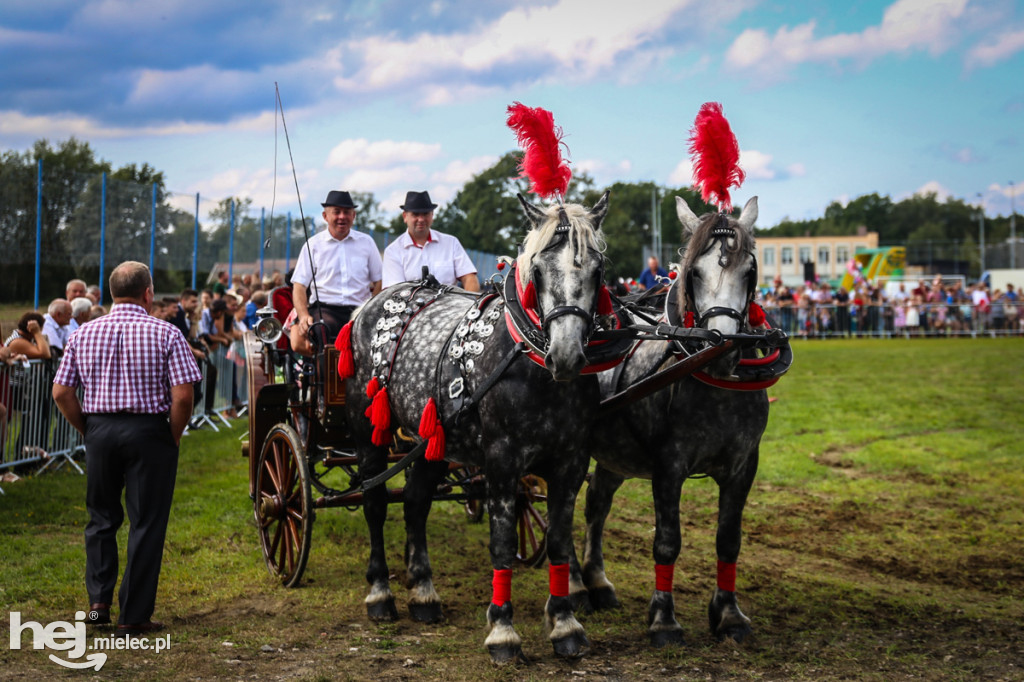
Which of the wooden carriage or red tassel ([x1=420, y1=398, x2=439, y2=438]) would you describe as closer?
red tassel ([x1=420, y1=398, x2=439, y2=438])

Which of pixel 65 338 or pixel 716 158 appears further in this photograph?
pixel 65 338

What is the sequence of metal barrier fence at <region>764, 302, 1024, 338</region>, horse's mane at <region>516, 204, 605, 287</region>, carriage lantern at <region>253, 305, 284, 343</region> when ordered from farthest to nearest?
metal barrier fence at <region>764, 302, 1024, 338</region> → carriage lantern at <region>253, 305, 284, 343</region> → horse's mane at <region>516, 204, 605, 287</region>

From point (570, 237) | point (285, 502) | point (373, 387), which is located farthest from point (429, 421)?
point (285, 502)

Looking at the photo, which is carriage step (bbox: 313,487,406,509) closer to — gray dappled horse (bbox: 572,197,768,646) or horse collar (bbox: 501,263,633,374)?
gray dappled horse (bbox: 572,197,768,646)

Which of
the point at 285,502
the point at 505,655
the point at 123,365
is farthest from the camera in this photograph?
the point at 285,502

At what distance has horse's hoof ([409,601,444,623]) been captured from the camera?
5617 millimetres

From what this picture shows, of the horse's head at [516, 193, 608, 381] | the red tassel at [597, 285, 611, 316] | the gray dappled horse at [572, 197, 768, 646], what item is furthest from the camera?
the red tassel at [597, 285, 611, 316]

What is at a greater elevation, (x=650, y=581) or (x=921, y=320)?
(x=921, y=320)

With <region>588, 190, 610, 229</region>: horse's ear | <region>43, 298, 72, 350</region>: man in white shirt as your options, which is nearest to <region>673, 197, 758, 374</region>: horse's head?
<region>588, 190, 610, 229</region>: horse's ear

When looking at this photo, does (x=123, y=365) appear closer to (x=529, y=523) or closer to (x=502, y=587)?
(x=502, y=587)

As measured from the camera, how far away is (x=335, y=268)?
6.87 m

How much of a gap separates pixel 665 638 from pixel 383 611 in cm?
178

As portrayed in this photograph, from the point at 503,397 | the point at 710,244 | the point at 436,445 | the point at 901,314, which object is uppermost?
the point at 901,314

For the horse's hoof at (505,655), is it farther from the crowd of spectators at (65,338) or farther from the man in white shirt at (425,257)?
the crowd of spectators at (65,338)
